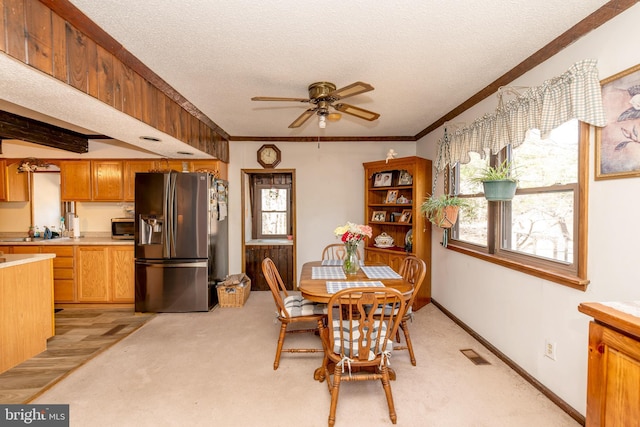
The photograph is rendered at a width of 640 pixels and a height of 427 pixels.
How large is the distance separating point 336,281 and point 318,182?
255 centimetres

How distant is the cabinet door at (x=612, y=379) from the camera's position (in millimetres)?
986

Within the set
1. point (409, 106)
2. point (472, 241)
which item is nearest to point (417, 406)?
point (472, 241)

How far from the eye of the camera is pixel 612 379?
3.48 ft

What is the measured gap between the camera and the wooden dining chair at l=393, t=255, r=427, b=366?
235 cm

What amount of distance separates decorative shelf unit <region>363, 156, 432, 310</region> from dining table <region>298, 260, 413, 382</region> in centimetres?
115

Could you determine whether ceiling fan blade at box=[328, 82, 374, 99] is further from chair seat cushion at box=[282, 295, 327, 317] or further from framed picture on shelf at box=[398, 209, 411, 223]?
framed picture on shelf at box=[398, 209, 411, 223]

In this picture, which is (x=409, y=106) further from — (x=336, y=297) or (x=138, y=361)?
(x=138, y=361)

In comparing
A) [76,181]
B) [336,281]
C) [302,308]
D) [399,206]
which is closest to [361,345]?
[336,281]

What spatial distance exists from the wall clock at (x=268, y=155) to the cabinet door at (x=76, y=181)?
7.89ft

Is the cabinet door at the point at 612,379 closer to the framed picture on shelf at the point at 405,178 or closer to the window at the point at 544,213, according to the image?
the window at the point at 544,213

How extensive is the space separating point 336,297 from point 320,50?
1.69 meters

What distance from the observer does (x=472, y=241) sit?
327 centimetres

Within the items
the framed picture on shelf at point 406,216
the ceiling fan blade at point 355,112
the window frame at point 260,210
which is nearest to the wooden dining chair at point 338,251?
the framed picture on shelf at point 406,216

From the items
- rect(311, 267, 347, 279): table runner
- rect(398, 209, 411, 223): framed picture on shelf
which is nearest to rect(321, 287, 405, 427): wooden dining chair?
rect(311, 267, 347, 279): table runner
